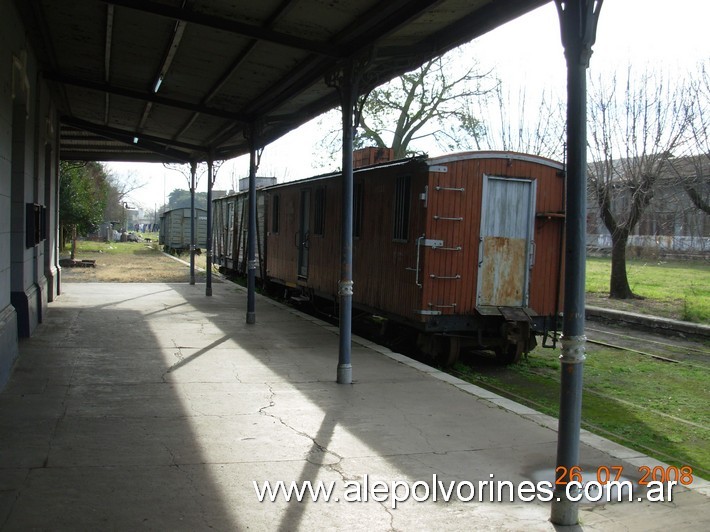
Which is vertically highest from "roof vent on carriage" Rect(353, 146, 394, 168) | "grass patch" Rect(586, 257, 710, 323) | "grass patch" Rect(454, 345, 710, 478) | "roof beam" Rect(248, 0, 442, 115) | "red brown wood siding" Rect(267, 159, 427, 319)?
"roof beam" Rect(248, 0, 442, 115)

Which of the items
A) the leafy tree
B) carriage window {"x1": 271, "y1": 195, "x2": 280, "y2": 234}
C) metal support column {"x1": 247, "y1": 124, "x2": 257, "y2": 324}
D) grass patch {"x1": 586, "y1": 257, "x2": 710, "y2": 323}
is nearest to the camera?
metal support column {"x1": 247, "y1": 124, "x2": 257, "y2": 324}

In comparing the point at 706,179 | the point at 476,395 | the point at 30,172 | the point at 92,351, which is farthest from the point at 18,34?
the point at 706,179

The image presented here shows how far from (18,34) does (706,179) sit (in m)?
15.4

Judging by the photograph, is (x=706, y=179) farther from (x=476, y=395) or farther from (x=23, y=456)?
(x=23, y=456)

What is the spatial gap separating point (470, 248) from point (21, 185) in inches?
245

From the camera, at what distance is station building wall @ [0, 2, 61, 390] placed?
6832 millimetres

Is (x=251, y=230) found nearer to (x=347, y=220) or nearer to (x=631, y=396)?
(x=347, y=220)

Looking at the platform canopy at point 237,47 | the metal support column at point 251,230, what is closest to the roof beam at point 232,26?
the platform canopy at point 237,47

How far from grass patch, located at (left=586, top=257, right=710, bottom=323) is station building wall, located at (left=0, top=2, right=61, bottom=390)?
12973mm

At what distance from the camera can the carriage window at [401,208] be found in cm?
932

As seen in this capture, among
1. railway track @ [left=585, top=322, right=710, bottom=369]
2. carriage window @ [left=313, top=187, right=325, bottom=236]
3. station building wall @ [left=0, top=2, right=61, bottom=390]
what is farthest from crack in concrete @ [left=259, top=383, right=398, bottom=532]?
railway track @ [left=585, top=322, right=710, bottom=369]

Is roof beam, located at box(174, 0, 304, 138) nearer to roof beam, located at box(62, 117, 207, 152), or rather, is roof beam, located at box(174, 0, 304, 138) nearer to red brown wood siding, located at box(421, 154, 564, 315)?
roof beam, located at box(62, 117, 207, 152)

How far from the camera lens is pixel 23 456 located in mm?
4539

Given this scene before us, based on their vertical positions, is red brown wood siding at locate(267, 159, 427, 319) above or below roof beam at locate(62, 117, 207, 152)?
below
